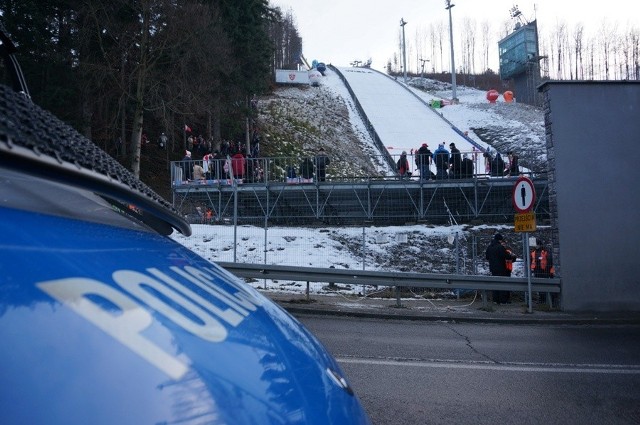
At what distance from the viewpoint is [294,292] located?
14812 mm

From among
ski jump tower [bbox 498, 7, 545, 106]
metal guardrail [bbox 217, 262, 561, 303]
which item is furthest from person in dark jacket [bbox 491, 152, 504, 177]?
ski jump tower [bbox 498, 7, 545, 106]

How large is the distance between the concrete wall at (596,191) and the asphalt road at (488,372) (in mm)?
2385

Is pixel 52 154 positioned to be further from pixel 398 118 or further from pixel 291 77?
pixel 291 77

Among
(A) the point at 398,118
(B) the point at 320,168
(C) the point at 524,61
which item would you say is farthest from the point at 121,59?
(C) the point at 524,61

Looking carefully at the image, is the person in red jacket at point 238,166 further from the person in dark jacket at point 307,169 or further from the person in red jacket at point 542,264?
the person in red jacket at point 542,264

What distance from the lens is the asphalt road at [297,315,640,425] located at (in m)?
5.39

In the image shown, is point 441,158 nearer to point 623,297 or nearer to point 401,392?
point 623,297

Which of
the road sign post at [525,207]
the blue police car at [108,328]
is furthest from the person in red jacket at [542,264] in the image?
the blue police car at [108,328]

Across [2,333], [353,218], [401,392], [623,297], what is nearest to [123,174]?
[2,333]

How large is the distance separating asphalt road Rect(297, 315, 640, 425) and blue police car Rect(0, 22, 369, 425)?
3.58 meters

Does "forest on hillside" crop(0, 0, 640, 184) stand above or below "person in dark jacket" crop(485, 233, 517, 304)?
above

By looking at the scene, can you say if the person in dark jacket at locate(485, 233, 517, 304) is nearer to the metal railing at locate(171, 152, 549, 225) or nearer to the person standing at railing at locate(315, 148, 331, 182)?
the metal railing at locate(171, 152, 549, 225)

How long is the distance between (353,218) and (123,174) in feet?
68.5

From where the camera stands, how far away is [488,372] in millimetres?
6852
